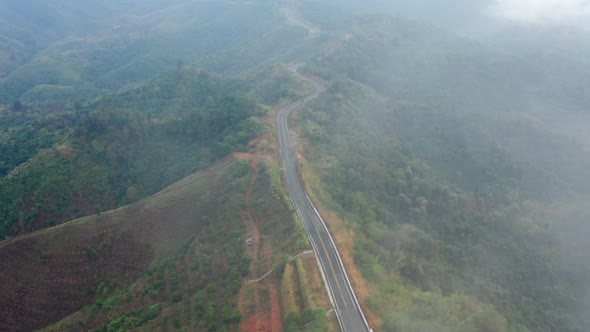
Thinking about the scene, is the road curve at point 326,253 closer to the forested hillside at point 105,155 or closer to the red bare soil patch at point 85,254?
the forested hillside at point 105,155

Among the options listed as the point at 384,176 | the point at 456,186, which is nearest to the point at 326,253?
the point at 384,176

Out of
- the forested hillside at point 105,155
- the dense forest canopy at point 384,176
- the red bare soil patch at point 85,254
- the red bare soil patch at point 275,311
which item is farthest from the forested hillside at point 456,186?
the red bare soil patch at point 85,254

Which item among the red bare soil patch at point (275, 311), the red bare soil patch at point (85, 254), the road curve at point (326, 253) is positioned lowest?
the red bare soil patch at point (85, 254)

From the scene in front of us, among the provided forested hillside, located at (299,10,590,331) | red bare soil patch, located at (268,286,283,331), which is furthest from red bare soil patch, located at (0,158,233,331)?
forested hillside, located at (299,10,590,331)

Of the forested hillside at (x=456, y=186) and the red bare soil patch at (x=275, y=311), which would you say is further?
the forested hillside at (x=456, y=186)

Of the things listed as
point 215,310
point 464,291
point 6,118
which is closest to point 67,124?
point 6,118

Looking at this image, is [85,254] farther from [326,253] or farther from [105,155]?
[326,253]

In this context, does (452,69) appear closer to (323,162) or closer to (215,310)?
(323,162)

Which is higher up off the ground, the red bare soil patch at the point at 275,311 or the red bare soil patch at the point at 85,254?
the red bare soil patch at the point at 275,311
